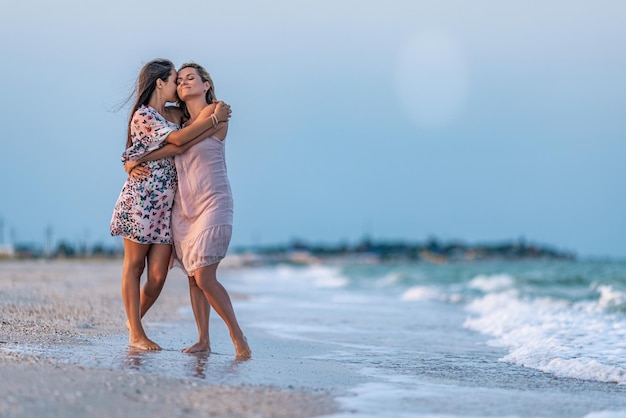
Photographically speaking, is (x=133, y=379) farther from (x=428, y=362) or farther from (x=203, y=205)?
(x=428, y=362)

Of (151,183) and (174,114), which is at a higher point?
(174,114)

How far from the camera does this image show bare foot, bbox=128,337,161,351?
531cm

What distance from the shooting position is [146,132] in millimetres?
5359

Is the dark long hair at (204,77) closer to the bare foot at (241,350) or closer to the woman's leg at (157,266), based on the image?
the woman's leg at (157,266)

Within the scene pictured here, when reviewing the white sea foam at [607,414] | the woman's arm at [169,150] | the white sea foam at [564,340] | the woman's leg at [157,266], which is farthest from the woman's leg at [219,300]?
the white sea foam at [607,414]

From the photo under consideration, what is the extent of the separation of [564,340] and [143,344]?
13.3 feet

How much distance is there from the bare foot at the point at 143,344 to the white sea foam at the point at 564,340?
8.51 ft

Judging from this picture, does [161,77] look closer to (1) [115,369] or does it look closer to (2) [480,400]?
(1) [115,369]

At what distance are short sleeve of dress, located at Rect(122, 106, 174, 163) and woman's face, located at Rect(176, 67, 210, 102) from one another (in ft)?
0.75

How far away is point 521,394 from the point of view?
176 inches

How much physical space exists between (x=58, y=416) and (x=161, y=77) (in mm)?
2819

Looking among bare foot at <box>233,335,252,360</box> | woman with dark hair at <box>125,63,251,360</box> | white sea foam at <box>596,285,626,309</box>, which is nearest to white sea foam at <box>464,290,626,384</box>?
white sea foam at <box>596,285,626,309</box>

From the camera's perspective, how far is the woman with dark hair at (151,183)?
Result: 5324 millimetres

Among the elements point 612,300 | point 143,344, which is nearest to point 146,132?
point 143,344
